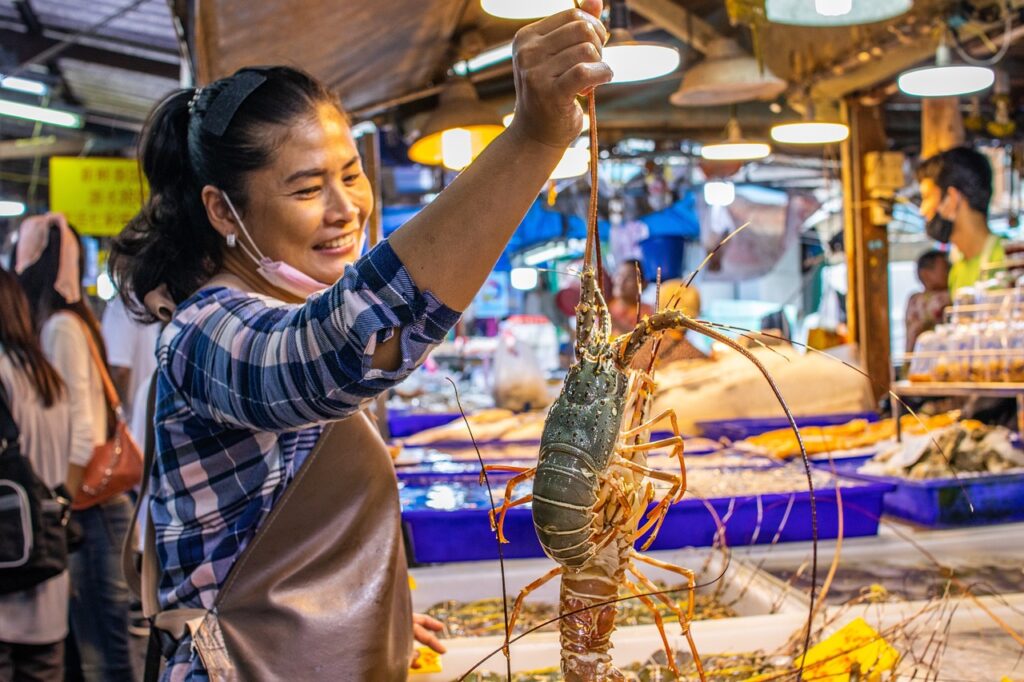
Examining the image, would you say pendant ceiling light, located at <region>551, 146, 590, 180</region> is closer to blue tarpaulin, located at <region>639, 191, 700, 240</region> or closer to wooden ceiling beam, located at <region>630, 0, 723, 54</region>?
wooden ceiling beam, located at <region>630, 0, 723, 54</region>

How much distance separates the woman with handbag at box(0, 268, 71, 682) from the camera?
3.18 m

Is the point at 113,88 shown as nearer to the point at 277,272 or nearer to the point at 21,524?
the point at 21,524

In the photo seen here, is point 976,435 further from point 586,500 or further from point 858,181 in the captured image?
point 858,181

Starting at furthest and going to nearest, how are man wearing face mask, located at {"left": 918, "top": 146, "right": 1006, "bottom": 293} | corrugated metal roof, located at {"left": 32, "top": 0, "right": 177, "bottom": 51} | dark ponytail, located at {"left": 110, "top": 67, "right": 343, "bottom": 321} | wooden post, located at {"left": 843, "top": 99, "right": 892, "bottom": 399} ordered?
1. corrugated metal roof, located at {"left": 32, "top": 0, "right": 177, "bottom": 51}
2. wooden post, located at {"left": 843, "top": 99, "right": 892, "bottom": 399}
3. man wearing face mask, located at {"left": 918, "top": 146, "right": 1006, "bottom": 293}
4. dark ponytail, located at {"left": 110, "top": 67, "right": 343, "bottom": 321}

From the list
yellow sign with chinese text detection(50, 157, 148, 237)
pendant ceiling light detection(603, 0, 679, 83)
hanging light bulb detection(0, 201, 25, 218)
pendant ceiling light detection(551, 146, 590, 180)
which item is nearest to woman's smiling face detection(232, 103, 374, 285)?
pendant ceiling light detection(603, 0, 679, 83)

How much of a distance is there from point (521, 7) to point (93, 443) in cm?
245

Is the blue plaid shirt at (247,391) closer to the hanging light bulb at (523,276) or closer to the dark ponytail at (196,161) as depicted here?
the dark ponytail at (196,161)

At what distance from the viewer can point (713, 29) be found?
546 centimetres

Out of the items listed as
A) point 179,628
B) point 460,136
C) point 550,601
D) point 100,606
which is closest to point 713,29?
point 460,136

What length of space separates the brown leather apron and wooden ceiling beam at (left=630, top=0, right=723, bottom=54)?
447 centimetres

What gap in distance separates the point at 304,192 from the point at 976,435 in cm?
297

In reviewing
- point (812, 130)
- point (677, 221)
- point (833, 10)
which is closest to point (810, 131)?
point (812, 130)

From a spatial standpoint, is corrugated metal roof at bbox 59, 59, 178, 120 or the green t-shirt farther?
corrugated metal roof at bbox 59, 59, 178, 120

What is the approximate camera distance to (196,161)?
1578 mm
